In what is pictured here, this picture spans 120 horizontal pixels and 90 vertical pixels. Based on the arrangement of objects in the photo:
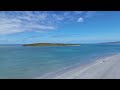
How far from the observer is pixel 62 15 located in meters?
2.38

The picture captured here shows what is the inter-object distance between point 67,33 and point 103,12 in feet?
1.62

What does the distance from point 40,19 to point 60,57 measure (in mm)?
1523

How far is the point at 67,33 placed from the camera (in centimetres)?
259

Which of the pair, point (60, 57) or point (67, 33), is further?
point (60, 57)
